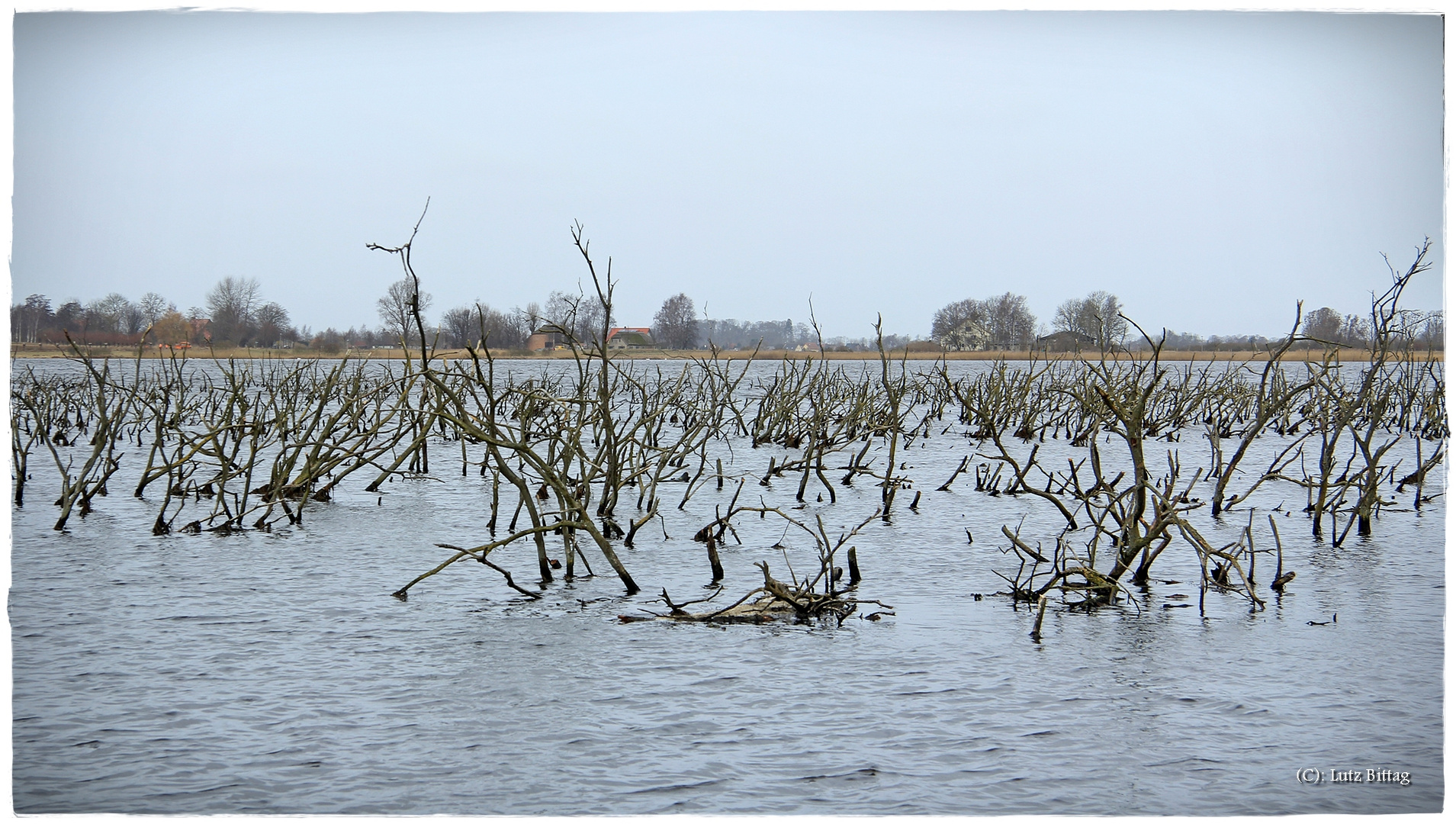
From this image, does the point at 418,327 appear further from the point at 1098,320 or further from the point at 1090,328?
the point at 1090,328

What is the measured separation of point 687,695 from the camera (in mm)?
4445

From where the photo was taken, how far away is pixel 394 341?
8320 mm

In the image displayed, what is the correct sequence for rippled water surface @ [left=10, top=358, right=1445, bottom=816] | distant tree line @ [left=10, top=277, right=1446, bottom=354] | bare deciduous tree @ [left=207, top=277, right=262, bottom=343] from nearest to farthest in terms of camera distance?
rippled water surface @ [left=10, top=358, right=1445, bottom=816]
distant tree line @ [left=10, top=277, right=1446, bottom=354]
bare deciduous tree @ [left=207, top=277, right=262, bottom=343]

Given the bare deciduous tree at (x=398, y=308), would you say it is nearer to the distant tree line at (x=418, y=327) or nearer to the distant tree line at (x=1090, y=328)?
the distant tree line at (x=418, y=327)

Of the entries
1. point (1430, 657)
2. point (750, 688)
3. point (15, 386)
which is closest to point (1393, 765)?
point (1430, 657)

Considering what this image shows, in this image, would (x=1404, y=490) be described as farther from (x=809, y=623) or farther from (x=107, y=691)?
(x=107, y=691)

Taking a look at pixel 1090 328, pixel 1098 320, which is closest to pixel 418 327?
pixel 1098 320

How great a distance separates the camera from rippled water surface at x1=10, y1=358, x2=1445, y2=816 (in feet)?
11.9

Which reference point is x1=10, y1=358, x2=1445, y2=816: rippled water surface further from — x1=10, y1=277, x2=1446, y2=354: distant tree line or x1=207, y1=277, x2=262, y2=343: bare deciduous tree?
x1=207, y1=277, x2=262, y2=343: bare deciduous tree

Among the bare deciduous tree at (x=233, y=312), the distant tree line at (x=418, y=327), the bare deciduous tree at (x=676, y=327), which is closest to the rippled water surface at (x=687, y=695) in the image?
the distant tree line at (x=418, y=327)

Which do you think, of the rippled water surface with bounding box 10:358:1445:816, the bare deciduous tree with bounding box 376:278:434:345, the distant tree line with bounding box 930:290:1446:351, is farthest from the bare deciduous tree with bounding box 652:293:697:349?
the rippled water surface with bounding box 10:358:1445:816

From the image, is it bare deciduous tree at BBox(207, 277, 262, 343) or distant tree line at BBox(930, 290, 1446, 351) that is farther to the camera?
bare deciduous tree at BBox(207, 277, 262, 343)

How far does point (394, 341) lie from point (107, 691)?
413 cm

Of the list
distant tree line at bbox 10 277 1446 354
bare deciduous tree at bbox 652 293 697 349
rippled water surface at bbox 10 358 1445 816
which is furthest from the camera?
bare deciduous tree at bbox 652 293 697 349
